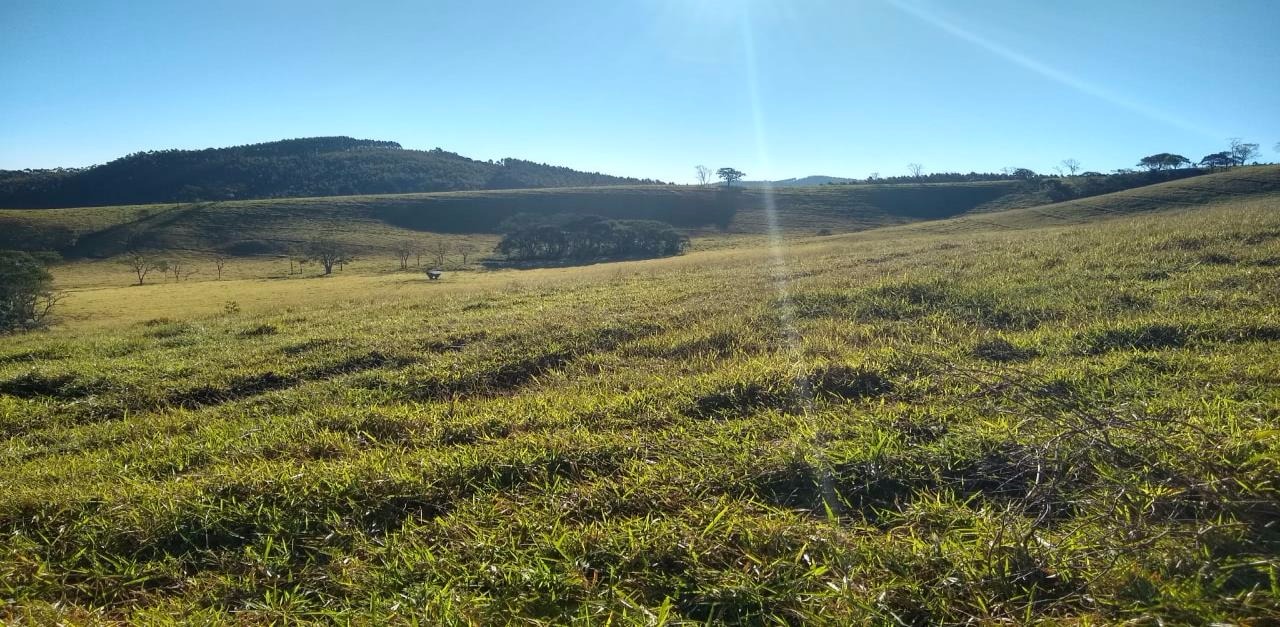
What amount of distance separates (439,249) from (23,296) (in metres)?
52.1

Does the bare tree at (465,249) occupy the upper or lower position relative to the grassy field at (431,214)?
lower

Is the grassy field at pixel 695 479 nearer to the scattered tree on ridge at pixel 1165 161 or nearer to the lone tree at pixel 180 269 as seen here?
the lone tree at pixel 180 269

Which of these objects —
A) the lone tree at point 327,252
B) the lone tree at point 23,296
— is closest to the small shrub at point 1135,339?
the lone tree at point 23,296

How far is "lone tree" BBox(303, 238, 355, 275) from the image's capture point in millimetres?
67844

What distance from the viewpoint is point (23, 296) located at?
105ft

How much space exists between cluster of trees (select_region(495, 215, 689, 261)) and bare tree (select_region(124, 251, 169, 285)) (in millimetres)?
35494

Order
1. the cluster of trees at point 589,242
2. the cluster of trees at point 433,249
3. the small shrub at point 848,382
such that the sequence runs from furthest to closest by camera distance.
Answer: the cluster of trees at point 433,249 → the cluster of trees at point 589,242 → the small shrub at point 848,382

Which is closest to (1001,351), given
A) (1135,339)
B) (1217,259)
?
(1135,339)

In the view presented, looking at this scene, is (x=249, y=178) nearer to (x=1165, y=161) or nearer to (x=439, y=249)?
(x=439, y=249)

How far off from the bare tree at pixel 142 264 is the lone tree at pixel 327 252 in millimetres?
14337

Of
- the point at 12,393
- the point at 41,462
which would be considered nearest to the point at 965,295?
the point at 41,462

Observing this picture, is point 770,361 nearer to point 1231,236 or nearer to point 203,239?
point 1231,236

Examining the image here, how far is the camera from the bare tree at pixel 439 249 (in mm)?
77188

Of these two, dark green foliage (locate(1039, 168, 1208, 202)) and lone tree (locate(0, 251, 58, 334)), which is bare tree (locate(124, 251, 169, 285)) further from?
dark green foliage (locate(1039, 168, 1208, 202))
